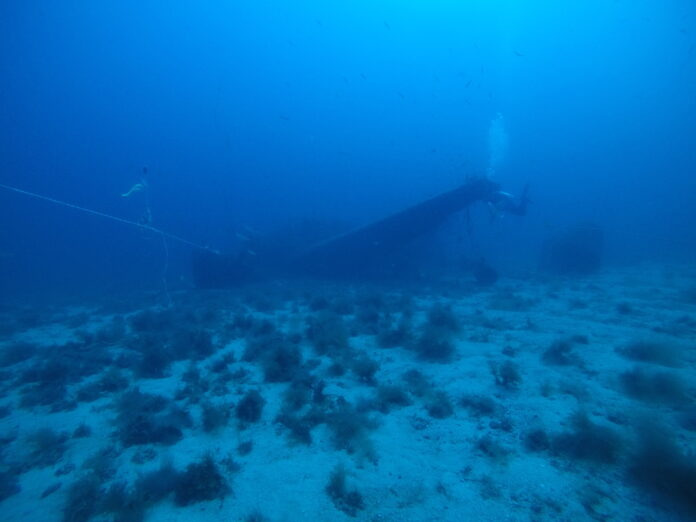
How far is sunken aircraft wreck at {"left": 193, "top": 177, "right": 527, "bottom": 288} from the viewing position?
63.9 feet

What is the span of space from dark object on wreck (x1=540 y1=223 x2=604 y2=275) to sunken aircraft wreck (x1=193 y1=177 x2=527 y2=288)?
712 cm

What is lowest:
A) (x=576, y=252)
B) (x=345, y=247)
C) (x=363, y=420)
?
(x=363, y=420)

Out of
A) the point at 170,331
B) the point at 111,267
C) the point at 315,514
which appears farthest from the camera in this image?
the point at 111,267

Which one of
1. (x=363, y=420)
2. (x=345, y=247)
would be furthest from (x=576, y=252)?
(x=363, y=420)

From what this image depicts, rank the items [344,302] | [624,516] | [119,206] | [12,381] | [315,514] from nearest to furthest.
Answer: [624,516], [315,514], [12,381], [344,302], [119,206]

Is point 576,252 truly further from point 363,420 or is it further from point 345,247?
point 363,420

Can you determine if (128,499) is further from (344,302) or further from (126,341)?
(344,302)

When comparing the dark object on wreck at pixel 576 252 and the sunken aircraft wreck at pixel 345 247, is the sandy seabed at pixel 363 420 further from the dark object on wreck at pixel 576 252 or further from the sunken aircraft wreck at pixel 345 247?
the dark object on wreck at pixel 576 252

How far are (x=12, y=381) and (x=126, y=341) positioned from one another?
3111mm

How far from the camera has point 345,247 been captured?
22.0 meters

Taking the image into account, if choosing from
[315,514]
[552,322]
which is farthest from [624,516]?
[552,322]

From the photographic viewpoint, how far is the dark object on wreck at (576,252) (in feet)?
77.5

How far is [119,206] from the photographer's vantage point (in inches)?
5423

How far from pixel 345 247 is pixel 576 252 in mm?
16281
